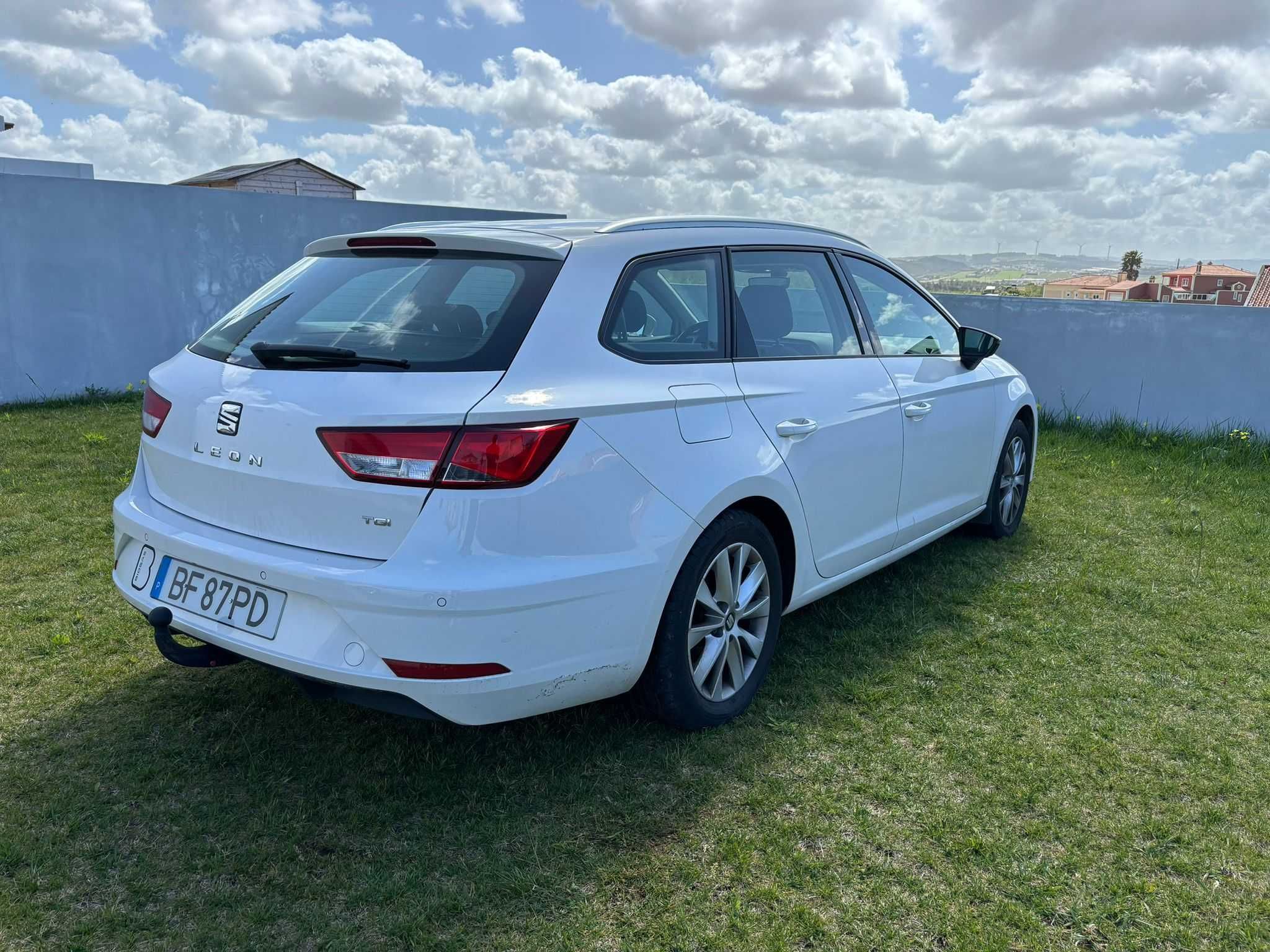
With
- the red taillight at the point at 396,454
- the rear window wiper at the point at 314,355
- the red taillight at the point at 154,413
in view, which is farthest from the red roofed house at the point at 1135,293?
the red taillight at the point at 154,413

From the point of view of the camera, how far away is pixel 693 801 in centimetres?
306

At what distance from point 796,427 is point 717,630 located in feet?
2.52

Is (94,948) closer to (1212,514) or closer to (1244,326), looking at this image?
(1212,514)

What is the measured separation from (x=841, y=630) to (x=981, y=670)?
602 mm

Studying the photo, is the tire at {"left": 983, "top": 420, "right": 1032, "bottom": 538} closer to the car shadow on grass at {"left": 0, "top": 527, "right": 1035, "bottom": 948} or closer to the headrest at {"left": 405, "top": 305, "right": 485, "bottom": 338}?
the car shadow on grass at {"left": 0, "top": 527, "right": 1035, "bottom": 948}

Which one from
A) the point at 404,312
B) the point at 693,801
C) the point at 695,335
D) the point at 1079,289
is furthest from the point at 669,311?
the point at 1079,289

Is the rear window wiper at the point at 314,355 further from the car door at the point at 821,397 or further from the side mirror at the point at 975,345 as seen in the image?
the side mirror at the point at 975,345

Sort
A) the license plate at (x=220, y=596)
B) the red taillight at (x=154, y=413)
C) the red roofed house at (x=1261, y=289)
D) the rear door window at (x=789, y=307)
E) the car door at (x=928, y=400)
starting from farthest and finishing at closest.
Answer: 1. the red roofed house at (x=1261, y=289)
2. the car door at (x=928, y=400)
3. the rear door window at (x=789, y=307)
4. the red taillight at (x=154, y=413)
5. the license plate at (x=220, y=596)

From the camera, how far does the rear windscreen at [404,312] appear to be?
2.84 metres

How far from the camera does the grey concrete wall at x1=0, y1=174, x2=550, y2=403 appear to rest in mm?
9578

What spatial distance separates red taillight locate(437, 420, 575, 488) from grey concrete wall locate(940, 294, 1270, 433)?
319 inches

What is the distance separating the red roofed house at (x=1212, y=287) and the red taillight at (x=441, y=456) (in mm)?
8401

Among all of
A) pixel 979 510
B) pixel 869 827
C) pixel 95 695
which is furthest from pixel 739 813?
pixel 979 510

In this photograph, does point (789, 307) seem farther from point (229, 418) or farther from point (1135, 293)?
point (1135, 293)
